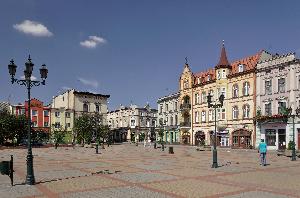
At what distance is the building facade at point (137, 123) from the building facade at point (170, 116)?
1797cm

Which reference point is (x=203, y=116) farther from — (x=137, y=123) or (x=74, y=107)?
(x=137, y=123)

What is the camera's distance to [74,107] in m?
79.2

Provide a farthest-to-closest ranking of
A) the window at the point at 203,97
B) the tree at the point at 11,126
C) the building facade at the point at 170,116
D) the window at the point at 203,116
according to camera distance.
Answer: the building facade at the point at 170,116 → the window at the point at 203,116 → the window at the point at 203,97 → the tree at the point at 11,126

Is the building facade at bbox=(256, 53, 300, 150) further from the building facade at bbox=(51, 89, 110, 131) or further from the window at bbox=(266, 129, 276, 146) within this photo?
the building facade at bbox=(51, 89, 110, 131)

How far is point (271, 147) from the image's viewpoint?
4684cm

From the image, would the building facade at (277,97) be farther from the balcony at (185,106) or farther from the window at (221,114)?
the balcony at (185,106)

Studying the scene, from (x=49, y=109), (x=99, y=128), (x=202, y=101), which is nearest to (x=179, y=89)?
(x=202, y=101)

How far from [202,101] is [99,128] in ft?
63.3

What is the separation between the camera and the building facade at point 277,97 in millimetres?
43344

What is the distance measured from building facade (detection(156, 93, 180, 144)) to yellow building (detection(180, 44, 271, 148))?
4.49 metres

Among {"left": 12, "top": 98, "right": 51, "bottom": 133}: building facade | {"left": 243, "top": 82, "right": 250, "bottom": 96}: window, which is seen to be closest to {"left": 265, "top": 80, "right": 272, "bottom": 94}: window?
{"left": 243, "top": 82, "right": 250, "bottom": 96}: window

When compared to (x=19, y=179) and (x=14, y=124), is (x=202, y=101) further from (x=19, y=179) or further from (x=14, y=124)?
(x=19, y=179)

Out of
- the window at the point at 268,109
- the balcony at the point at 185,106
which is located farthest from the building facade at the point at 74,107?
the window at the point at 268,109

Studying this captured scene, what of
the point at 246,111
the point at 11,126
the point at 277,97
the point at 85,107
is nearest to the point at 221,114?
the point at 246,111
